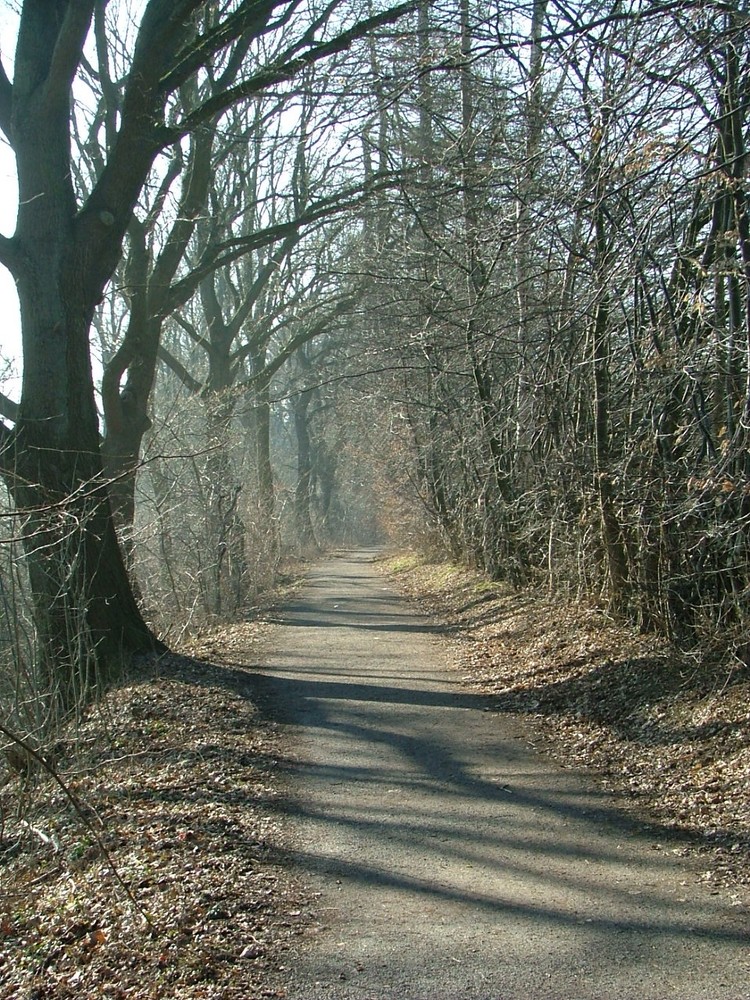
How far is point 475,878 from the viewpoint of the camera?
533cm

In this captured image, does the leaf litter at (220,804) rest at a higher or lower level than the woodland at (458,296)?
lower

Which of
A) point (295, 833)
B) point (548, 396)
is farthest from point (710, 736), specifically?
point (548, 396)

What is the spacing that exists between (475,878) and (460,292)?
11.9 m

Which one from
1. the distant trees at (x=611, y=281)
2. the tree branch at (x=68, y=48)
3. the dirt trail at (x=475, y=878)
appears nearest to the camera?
the dirt trail at (x=475, y=878)

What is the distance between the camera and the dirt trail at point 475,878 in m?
4.16

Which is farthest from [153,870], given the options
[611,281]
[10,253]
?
[10,253]

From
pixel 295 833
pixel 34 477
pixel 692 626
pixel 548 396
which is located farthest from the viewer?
pixel 548 396

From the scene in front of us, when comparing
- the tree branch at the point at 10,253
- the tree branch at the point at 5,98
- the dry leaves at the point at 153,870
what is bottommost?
the dry leaves at the point at 153,870

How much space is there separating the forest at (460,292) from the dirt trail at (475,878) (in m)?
1.87

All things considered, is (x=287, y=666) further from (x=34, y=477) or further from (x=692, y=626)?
(x=692, y=626)

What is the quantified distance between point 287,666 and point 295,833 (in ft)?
20.4

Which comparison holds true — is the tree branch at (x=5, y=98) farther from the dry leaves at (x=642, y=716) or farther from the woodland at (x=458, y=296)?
the dry leaves at (x=642, y=716)

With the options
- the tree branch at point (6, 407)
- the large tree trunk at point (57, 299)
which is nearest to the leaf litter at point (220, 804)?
the large tree trunk at point (57, 299)

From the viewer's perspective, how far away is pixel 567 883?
5207 millimetres
